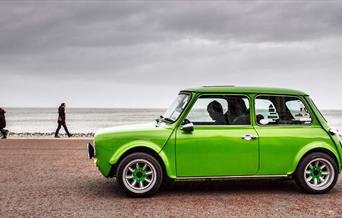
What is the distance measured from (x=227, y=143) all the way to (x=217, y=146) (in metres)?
0.17

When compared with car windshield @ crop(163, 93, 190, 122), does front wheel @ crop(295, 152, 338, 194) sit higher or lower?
lower

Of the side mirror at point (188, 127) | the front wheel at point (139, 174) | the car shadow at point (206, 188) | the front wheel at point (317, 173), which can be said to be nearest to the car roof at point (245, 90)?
the side mirror at point (188, 127)

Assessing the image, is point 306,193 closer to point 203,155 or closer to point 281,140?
point 281,140

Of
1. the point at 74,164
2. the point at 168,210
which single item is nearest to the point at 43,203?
the point at 168,210

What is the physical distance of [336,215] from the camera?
7109 millimetres

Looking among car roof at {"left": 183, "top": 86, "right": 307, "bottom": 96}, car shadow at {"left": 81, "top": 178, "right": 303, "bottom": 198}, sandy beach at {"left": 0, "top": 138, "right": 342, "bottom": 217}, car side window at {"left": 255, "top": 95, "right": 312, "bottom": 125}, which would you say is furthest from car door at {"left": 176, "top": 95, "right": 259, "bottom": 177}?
car shadow at {"left": 81, "top": 178, "right": 303, "bottom": 198}

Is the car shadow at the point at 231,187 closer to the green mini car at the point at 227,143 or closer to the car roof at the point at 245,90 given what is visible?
the green mini car at the point at 227,143

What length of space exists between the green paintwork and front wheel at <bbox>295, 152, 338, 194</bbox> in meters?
0.11

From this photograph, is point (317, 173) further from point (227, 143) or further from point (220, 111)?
point (220, 111)

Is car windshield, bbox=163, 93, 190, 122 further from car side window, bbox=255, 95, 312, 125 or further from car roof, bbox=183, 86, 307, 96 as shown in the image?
car side window, bbox=255, 95, 312, 125

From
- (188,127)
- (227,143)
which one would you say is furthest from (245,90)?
(188,127)

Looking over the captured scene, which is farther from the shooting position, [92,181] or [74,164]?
[74,164]

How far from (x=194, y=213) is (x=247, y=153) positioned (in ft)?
5.70

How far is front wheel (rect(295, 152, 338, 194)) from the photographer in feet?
28.1
